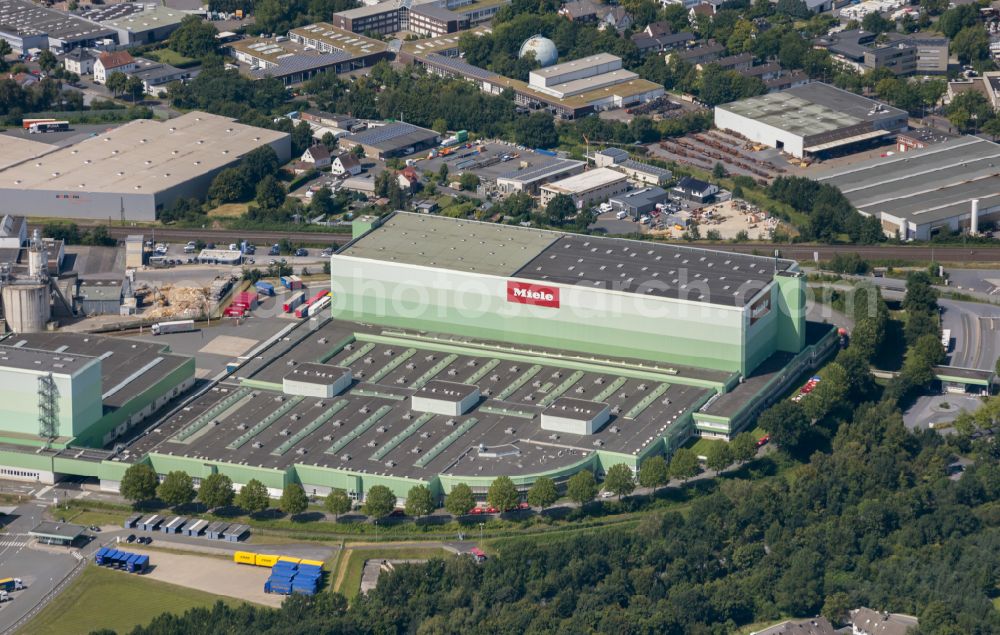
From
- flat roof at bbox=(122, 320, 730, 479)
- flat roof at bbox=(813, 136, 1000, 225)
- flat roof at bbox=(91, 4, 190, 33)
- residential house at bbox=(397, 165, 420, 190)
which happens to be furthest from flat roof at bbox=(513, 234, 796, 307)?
flat roof at bbox=(91, 4, 190, 33)

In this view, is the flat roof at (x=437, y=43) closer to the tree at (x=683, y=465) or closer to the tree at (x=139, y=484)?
the tree at (x=683, y=465)

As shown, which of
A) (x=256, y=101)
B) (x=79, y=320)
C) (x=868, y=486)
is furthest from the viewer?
(x=256, y=101)

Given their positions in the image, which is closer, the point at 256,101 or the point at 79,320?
the point at 79,320

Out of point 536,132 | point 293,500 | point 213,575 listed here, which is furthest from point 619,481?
point 536,132

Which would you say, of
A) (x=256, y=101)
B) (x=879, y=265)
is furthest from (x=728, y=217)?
(x=256, y=101)

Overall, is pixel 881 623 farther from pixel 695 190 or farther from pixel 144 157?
pixel 144 157

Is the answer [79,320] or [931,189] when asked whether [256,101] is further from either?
[931,189]
